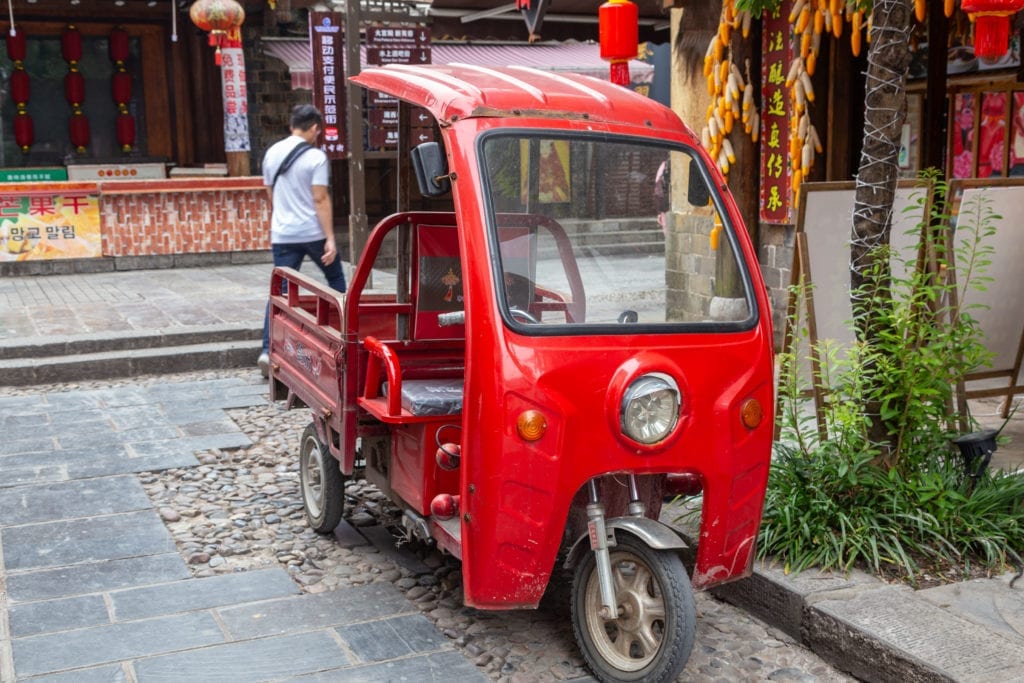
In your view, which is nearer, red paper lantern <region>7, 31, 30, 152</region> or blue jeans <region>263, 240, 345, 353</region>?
blue jeans <region>263, 240, 345, 353</region>

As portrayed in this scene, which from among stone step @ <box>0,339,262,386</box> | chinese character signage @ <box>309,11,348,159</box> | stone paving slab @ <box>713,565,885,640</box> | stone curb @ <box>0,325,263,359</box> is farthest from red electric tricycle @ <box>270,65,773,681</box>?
chinese character signage @ <box>309,11,348,159</box>

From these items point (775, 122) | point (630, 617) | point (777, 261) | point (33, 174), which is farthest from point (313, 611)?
point (33, 174)

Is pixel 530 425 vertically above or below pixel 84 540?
above

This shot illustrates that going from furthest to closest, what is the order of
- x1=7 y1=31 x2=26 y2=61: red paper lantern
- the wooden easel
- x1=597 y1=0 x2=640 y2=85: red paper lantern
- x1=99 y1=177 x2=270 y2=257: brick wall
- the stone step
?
x1=7 y1=31 x2=26 y2=61: red paper lantern
x1=99 y1=177 x2=270 y2=257: brick wall
the stone step
x1=597 y1=0 x2=640 y2=85: red paper lantern
the wooden easel

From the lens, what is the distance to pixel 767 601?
4281 millimetres

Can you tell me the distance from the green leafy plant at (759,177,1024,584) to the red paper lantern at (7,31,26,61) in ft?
46.7

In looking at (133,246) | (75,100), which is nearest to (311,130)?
(133,246)

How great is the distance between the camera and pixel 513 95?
3879mm

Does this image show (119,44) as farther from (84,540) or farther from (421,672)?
(421,672)

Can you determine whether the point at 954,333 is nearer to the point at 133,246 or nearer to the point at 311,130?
the point at 311,130

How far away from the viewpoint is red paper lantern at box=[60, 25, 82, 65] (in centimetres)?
1606

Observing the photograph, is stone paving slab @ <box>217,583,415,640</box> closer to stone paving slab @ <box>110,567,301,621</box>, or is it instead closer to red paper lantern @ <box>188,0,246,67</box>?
stone paving slab @ <box>110,567,301,621</box>

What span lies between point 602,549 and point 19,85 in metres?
14.9

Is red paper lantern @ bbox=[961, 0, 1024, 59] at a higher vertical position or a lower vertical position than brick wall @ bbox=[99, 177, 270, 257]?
higher
